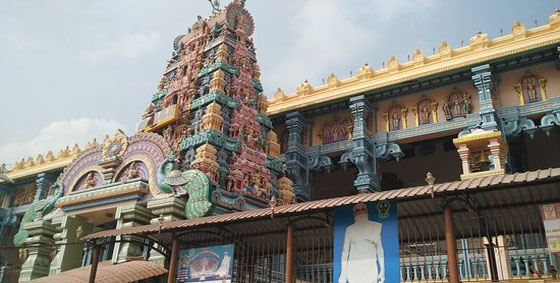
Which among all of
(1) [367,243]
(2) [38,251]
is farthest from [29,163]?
(1) [367,243]

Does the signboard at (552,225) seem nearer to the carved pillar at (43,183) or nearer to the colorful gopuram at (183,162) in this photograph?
the colorful gopuram at (183,162)

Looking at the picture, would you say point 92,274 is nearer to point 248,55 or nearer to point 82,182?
point 82,182

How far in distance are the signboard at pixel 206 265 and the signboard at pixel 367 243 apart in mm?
3166

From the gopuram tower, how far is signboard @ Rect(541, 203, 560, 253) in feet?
33.7

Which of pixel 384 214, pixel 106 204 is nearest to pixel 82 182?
pixel 106 204

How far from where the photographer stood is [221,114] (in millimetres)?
20141

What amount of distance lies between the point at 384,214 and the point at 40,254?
15715 millimetres

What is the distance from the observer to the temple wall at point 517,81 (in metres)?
20.2

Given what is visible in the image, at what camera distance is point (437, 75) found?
2169 cm

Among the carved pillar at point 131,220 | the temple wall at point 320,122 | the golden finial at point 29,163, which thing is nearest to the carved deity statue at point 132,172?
the carved pillar at point 131,220

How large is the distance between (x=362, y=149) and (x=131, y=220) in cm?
1012

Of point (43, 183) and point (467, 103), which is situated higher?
point (467, 103)

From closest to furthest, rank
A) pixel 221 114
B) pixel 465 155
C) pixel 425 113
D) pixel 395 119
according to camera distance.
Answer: pixel 465 155 < pixel 221 114 < pixel 425 113 < pixel 395 119

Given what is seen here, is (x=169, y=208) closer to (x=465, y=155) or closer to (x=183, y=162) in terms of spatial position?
(x=183, y=162)
